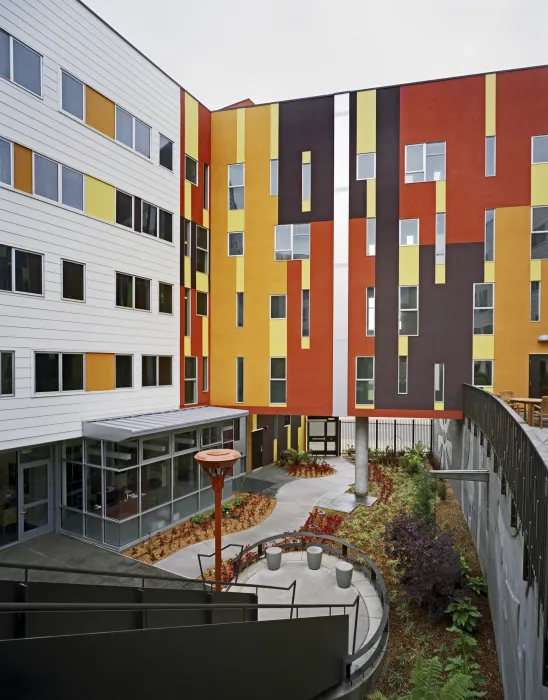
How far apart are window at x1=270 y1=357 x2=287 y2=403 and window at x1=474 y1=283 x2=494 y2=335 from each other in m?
7.78

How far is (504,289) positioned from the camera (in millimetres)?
16828

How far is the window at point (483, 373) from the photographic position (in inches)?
674

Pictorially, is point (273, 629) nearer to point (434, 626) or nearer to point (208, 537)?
point (434, 626)

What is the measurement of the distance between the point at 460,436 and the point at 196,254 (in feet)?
44.1

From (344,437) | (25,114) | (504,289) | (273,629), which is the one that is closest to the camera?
(273,629)

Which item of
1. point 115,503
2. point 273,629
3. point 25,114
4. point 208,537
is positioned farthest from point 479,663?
point 25,114

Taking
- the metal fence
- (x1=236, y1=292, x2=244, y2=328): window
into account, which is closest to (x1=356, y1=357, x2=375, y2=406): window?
(x1=236, y1=292, x2=244, y2=328): window

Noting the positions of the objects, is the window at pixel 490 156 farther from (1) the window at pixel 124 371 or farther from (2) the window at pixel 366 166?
(1) the window at pixel 124 371

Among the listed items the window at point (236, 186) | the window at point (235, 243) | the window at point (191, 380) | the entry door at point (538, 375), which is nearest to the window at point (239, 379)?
the window at point (191, 380)

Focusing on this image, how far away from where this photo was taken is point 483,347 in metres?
17.1

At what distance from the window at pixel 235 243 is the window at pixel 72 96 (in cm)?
733

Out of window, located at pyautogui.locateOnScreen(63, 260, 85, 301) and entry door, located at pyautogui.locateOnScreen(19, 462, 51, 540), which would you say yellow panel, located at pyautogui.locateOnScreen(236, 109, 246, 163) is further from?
entry door, located at pyautogui.locateOnScreen(19, 462, 51, 540)

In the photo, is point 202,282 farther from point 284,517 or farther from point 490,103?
point 490,103

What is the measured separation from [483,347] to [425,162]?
7591 millimetres
